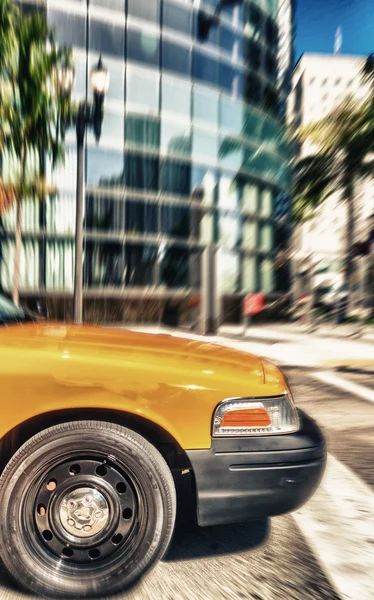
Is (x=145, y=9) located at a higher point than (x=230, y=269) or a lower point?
higher

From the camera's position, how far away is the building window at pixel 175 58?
870 inches

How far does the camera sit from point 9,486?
2.72 m

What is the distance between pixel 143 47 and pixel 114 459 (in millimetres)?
21260

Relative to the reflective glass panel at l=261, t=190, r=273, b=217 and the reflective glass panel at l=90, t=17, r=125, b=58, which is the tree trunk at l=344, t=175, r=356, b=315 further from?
the reflective glass panel at l=261, t=190, r=273, b=217

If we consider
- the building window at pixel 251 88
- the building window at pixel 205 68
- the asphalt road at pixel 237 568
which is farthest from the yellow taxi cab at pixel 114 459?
the building window at pixel 251 88

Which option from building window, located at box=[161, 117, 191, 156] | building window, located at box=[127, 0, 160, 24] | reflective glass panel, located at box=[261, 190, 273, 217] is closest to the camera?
building window, located at box=[127, 0, 160, 24]

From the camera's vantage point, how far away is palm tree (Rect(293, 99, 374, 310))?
416 cm

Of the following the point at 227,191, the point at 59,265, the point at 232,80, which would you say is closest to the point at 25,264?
the point at 59,265

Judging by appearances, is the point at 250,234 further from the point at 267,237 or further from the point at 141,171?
the point at 141,171

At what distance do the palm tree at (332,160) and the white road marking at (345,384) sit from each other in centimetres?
465

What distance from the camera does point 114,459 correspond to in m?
2.80

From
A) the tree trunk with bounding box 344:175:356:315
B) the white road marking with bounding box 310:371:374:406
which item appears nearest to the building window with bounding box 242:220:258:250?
the white road marking with bounding box 310:371:374:406

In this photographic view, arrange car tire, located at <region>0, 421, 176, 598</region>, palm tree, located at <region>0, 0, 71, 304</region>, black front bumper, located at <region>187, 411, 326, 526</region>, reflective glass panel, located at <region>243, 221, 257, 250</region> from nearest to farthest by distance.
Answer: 1. car tire, located at <region>0, 421, 176, 598</region>
2. black front bumper, located at <region>187, 411, 326, 526</region>
3. palm tree, located at <region>0, 0, 71, 304</region>
4. reflective glass panel, located at <region>243, 221, 257, 250</region>

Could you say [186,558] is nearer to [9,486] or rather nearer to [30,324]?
[9,486]
